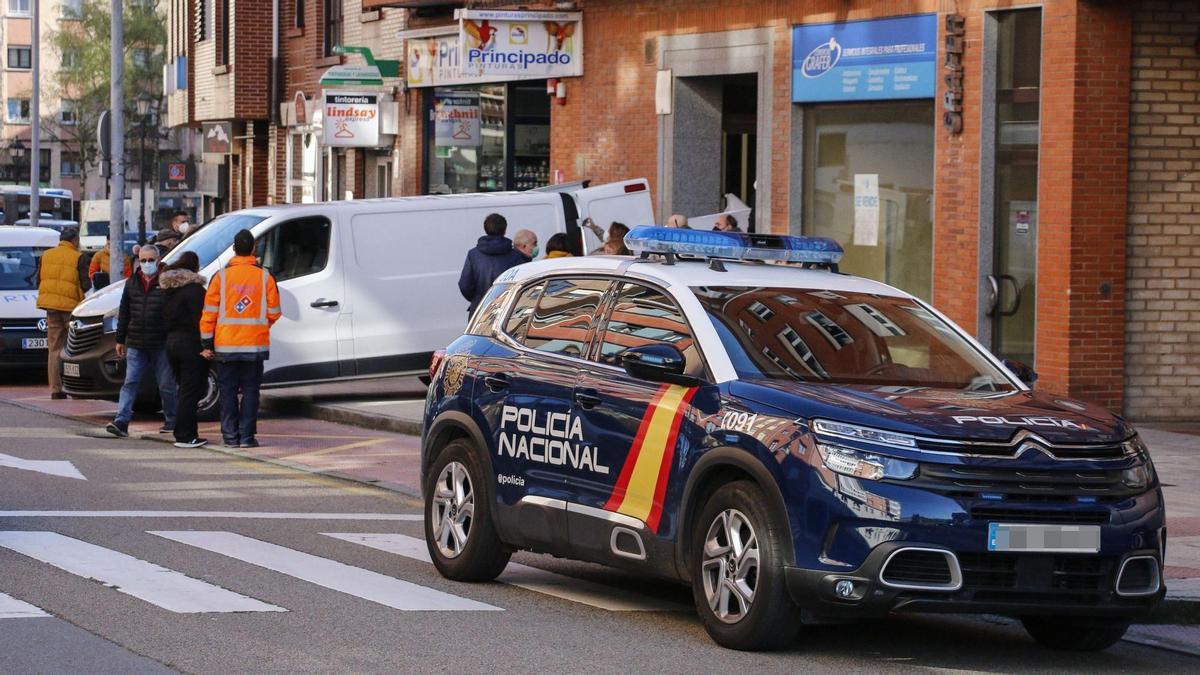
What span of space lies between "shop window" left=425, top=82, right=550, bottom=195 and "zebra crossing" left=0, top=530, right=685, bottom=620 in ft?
56.4

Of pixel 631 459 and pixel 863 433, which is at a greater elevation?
pixel 863 433

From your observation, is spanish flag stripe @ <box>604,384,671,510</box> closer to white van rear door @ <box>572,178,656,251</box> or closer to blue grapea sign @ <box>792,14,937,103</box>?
blue grapea sign @ <box>792,14,937,103</box>

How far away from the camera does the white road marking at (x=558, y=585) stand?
9375 millimetres

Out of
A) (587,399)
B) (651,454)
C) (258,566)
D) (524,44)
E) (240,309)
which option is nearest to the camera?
(651,454)

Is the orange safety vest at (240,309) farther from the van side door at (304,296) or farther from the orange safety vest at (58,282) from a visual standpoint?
Result: the orange safety vest at (58,282)

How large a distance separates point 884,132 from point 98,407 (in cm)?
865

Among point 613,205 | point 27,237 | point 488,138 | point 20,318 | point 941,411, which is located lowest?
Answer: point 20,318

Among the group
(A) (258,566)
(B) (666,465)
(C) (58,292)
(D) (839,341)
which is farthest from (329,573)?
(C) (58,292)

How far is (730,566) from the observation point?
8039 millimetres

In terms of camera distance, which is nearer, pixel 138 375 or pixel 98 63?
pixel 138 375

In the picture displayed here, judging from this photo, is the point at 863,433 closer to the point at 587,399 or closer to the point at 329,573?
the point at 587,399

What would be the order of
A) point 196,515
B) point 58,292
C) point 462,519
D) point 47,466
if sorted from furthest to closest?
1. point 58,292
2. point 47,466
3. point 196,515
4. point 462,519

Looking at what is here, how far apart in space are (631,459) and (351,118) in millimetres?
22277

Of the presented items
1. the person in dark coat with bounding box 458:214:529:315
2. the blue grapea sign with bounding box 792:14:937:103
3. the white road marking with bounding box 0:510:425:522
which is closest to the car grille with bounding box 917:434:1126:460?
the white road marking with bounding box 0:510:425:522
